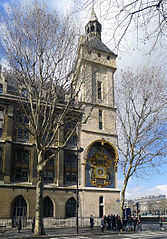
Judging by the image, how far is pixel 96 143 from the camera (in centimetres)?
3353

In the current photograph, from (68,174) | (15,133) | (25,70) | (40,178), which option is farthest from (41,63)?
(68,174)

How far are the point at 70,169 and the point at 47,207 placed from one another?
5302 millimetres

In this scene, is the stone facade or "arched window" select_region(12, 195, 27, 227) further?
the stone facade

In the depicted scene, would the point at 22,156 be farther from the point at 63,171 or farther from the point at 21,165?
the point at 63,171

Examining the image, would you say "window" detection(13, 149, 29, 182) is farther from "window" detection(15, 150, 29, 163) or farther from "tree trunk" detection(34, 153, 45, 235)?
"tree trunk" detection(34, 153, 45, 235)

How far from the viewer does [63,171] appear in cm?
3075

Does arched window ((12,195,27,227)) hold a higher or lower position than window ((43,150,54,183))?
lower

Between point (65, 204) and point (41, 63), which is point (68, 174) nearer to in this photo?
point (65, 204)

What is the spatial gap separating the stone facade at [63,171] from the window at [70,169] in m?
0.52

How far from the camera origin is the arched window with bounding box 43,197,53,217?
94.0 ft

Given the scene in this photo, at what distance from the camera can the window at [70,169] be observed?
31.2m

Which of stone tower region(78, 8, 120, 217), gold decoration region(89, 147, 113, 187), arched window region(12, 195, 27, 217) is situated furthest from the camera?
gold decoration region(89, 147, 113, 187)

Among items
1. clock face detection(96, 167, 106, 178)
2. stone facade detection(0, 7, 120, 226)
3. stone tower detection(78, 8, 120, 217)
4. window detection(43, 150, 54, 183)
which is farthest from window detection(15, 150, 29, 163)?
clock face detection(96, 167, 106, 178)

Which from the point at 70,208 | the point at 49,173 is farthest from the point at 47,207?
the point at 49,173
